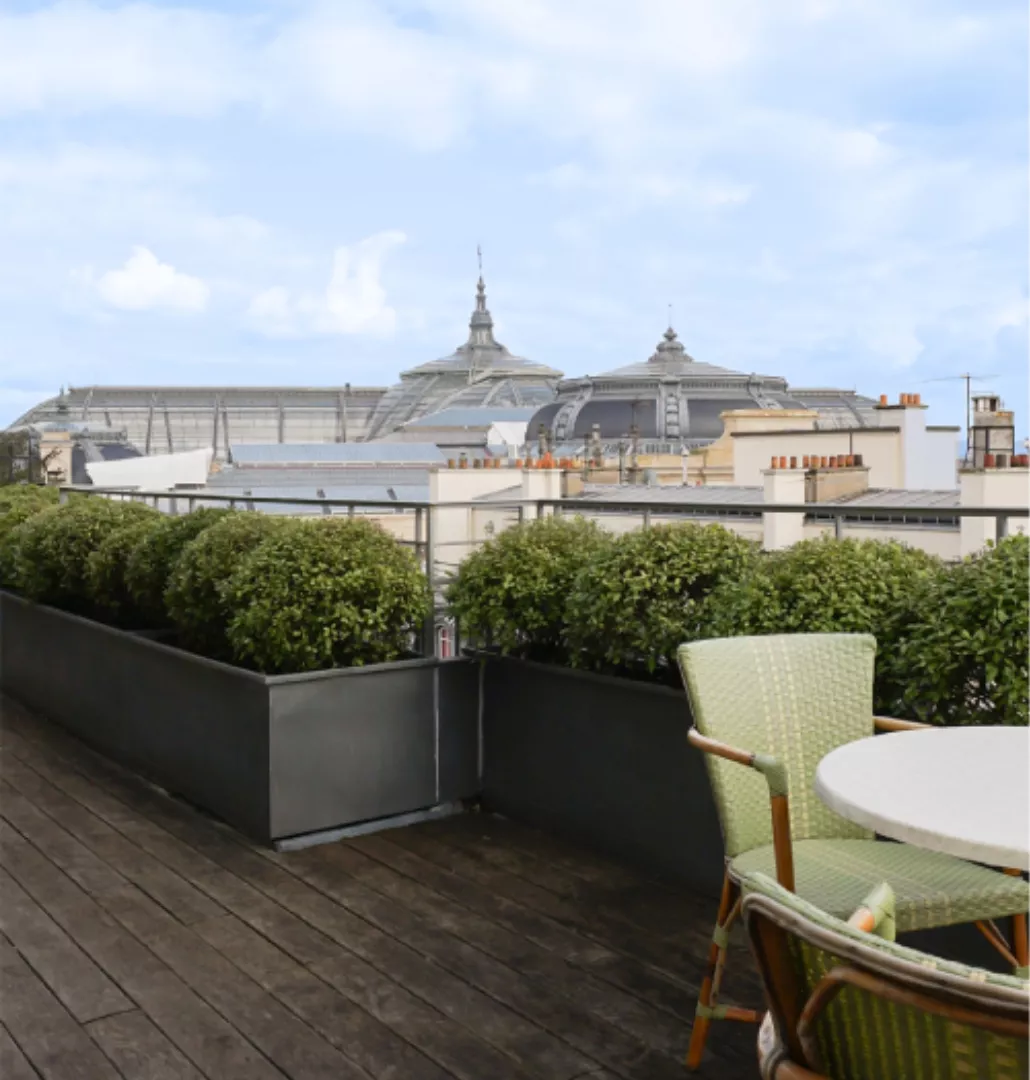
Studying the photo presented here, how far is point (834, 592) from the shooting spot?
3.03m

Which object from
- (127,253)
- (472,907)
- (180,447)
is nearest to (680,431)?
(127,253)

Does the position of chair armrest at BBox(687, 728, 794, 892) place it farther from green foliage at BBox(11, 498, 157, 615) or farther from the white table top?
green foliage at BBox(11, 498, 157, 615)

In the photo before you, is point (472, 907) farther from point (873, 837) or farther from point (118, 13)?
point (118, 13)

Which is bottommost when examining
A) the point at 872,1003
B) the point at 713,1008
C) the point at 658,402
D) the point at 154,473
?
the point at 713,1008

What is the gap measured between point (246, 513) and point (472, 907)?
204 cm

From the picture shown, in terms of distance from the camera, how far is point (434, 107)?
5945mm

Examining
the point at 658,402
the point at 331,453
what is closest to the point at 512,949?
the point at 331,453

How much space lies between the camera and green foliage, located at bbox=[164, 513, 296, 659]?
4.32 metres

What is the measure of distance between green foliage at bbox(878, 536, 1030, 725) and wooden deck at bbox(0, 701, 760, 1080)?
32.0 inches

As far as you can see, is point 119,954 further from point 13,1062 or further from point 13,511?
point 13,511

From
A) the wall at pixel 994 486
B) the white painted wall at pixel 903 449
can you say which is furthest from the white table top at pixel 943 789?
the white painted wall at pixel 903 449

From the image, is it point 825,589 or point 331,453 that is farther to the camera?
point 331,453

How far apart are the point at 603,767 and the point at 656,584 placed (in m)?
0.64

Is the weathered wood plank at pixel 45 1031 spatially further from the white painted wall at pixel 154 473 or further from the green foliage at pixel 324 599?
the white painted wall at pixel 154 473
